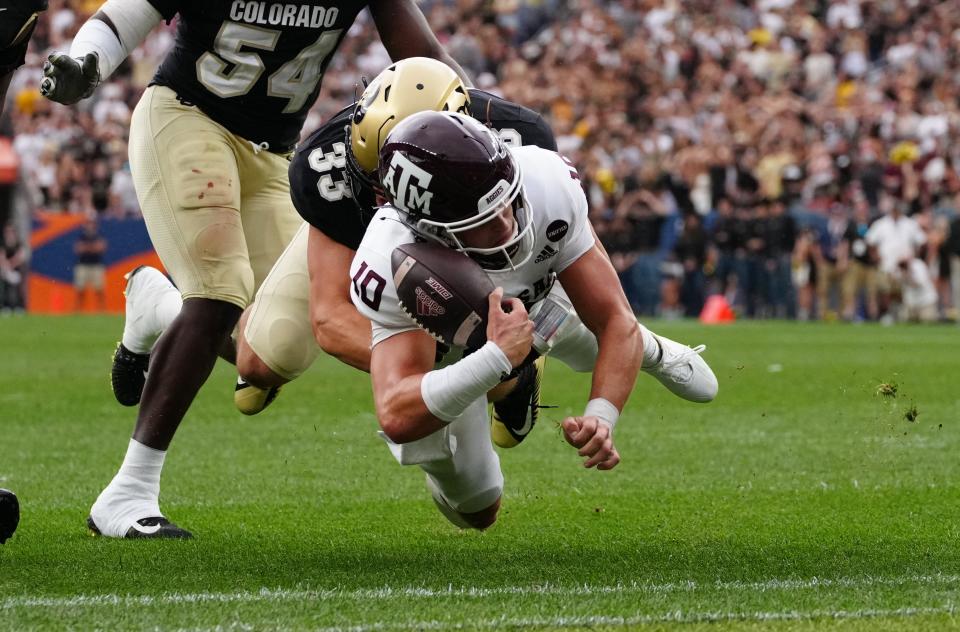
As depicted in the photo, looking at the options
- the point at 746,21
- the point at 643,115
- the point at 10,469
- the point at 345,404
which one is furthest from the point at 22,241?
the point at 10,469

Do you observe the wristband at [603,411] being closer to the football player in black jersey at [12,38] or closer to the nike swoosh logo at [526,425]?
the nike swoosh logo at [526,425]

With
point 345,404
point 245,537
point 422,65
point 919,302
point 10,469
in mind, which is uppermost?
point 422,65

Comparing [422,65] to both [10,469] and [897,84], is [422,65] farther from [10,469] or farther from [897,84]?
[897,84]

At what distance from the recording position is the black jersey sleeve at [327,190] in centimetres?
441

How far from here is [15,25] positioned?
4051 mm

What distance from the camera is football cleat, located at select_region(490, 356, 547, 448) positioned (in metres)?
4.45

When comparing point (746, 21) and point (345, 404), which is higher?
point (345, 404)


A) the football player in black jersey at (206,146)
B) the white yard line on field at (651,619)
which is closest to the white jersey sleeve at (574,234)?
the white yard line on field at (651,619)

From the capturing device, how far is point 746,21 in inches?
820

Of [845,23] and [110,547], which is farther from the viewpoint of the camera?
[845,23]

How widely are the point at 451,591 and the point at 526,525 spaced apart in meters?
1.13

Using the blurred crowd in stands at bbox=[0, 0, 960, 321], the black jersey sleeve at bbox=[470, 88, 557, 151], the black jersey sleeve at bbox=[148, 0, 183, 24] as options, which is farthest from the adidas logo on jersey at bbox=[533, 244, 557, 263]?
the blurred crowd in stands at bbox=[0, 0, 960, 321]

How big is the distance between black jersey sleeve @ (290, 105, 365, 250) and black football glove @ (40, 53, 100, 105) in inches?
24.7

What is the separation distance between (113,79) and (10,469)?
1539cm
